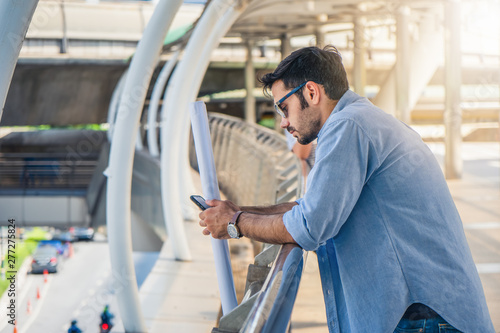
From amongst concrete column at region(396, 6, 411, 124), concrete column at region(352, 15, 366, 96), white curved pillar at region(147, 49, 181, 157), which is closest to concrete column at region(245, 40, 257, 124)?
concrete column at region(352, 15, 366, 96)

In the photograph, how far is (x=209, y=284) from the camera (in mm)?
6227

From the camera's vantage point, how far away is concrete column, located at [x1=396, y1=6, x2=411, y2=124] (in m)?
14.6

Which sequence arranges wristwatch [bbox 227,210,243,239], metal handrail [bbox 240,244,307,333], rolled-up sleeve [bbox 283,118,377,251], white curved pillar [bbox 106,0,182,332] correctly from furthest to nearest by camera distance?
white curved pillar [bbox 106,0,182,332], wristwatch [bbox 227,210,243,239], rolled-up sleeve [bbox 283,118,377,251], metal handrail [bbox 240,244,307,333]

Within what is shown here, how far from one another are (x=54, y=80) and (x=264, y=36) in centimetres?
1218

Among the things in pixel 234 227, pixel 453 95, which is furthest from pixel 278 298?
pixel 453 95

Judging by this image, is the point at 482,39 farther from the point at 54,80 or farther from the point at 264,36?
the point at 54,80

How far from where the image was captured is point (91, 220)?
27438 millimetres

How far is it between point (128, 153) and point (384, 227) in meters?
3.37

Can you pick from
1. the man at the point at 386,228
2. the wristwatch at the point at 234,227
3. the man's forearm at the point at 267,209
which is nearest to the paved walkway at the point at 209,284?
the man's forearm at the point at 267,209

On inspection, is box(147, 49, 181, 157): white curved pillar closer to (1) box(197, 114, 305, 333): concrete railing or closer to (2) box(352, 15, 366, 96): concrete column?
(1) box(197, 114, 305, 333): concrete railing

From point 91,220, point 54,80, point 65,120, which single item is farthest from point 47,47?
point 91,220

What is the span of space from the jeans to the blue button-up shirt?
0.10ft

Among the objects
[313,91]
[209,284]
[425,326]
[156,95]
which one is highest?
[156,95]

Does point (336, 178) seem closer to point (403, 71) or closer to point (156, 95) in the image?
point (403, 71)
